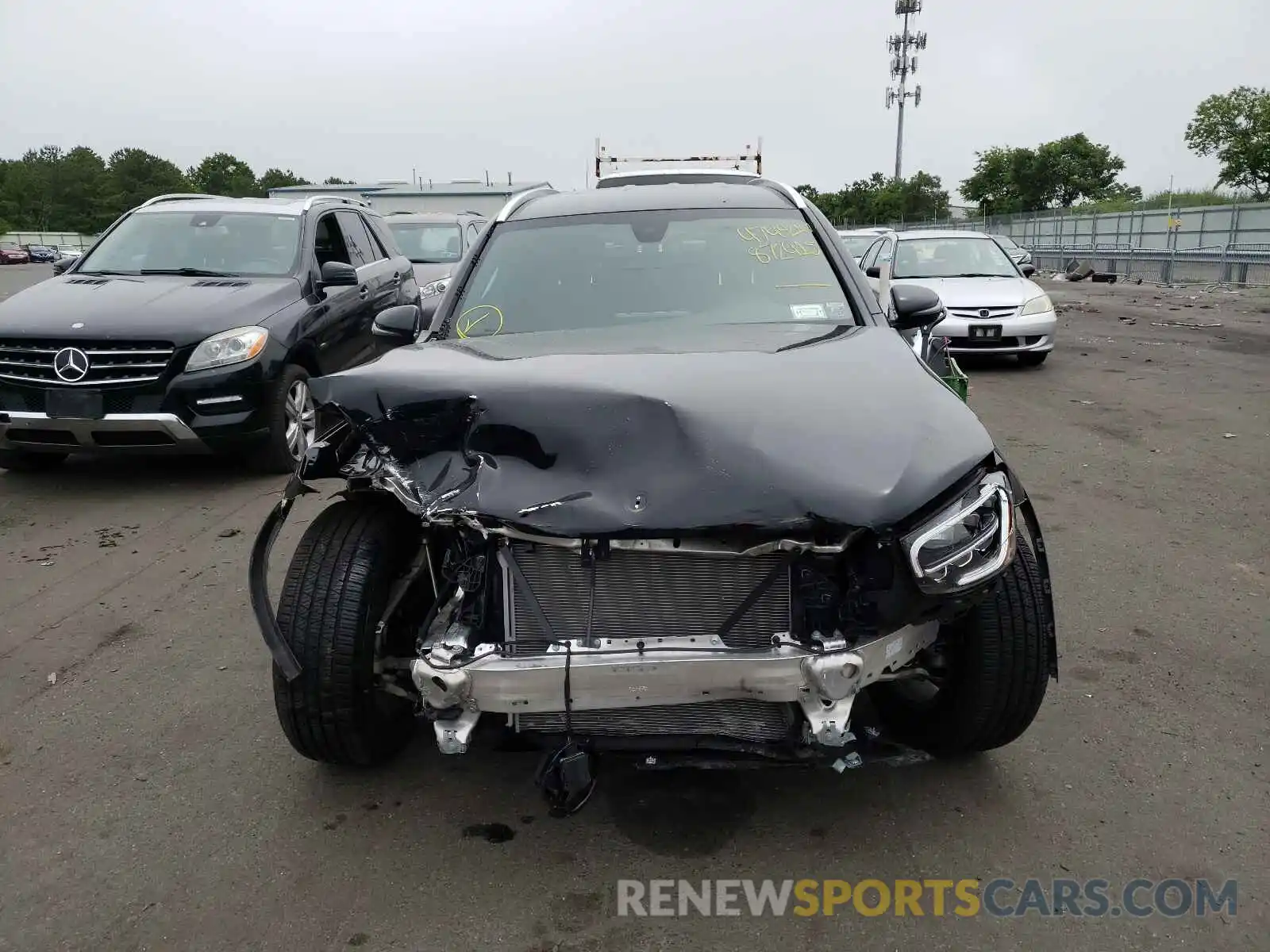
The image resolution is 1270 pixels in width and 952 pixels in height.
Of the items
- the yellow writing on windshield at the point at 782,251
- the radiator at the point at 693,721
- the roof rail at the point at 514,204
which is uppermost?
the roof rail at the point at 514,204

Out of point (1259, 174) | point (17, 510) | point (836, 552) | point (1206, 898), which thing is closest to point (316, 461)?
point (836, 552)

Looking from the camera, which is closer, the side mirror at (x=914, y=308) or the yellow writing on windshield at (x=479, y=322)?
the yellow writing on windshield at (x=479, y=322)

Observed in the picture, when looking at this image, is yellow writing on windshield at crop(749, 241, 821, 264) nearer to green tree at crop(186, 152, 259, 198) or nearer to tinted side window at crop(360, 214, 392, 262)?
tinted side window at crop(360, 214, 392, 262)

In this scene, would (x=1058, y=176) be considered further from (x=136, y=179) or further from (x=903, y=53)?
(x=136, y=179)

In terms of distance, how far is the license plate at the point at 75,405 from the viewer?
616 cm

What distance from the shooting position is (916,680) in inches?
121

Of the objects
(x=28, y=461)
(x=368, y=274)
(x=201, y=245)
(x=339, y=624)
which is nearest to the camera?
(x=339, y=624)

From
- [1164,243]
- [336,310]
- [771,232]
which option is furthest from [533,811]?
[1164,243]

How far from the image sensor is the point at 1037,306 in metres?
11.4

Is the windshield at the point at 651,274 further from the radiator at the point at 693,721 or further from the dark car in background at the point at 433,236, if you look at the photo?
the dark car in background at the point at 433,236

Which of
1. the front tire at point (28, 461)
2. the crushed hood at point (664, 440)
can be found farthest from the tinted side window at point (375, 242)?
the crushed hood at point (664, 440)

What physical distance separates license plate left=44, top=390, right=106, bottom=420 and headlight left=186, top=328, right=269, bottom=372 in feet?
1.91

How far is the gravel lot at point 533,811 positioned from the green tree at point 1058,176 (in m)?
64.7

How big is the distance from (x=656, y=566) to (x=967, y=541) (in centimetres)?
78
